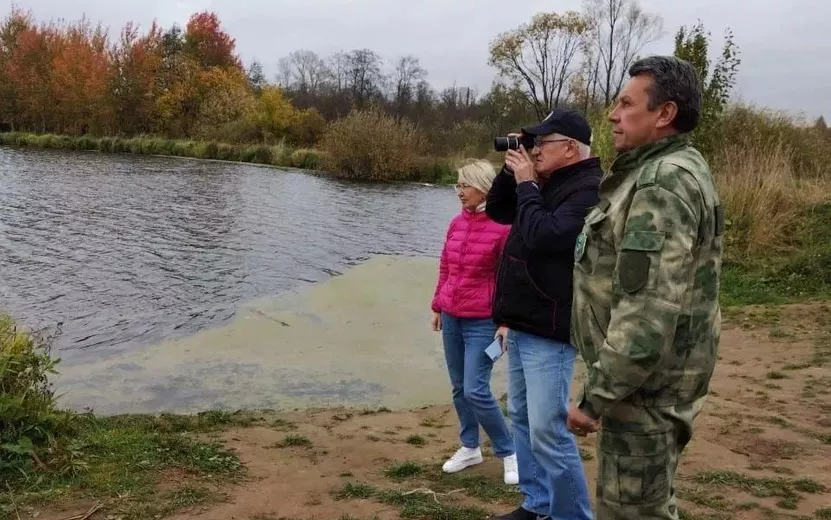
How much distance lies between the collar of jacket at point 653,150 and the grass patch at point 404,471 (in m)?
2.56

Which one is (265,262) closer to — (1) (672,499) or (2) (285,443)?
(2) (285,443)

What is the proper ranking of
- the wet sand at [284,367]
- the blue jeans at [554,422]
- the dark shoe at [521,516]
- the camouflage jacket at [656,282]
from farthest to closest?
1. the wet sand at [284,367]
2. the dark shoe at [521,516]
3. the blue jeans at [554,422]
4. the camouflage jacket at [656,282]

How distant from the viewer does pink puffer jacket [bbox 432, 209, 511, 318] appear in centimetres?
380

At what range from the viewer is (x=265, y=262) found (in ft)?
41.6

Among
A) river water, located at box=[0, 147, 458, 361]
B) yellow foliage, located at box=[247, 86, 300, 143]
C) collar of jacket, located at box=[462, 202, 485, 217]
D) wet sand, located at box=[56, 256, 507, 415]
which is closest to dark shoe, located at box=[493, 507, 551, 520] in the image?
collar of jacket, located at box=[462, 202, 485, 217]

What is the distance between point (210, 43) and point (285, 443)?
57.3m

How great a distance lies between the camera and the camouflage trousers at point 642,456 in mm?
2045

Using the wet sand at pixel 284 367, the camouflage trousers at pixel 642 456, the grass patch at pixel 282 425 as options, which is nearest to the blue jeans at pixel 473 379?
the grass patch at pixel 282 425

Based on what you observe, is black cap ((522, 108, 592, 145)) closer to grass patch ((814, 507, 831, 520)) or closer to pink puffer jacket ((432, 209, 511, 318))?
pink puffer jacket ((432, 209, 511, 318))

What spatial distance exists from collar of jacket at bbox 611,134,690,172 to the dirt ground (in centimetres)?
204

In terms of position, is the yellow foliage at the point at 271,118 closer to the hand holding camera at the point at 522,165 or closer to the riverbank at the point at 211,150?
the riverbank at the point at 211,150

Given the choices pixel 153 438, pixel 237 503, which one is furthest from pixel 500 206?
pixel 153 438

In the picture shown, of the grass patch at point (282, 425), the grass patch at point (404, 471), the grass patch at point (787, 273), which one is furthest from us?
the grass patch at point (787, 273)

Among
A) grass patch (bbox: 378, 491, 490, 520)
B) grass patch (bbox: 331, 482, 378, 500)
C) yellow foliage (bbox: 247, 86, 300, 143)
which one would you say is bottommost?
grass patch (bbox: 331, 482, 378, 500)
